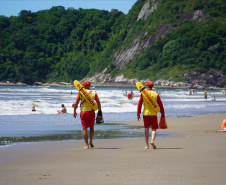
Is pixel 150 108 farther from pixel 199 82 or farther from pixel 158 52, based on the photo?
pixel 158 52

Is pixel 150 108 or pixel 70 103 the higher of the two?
pixel 150 108

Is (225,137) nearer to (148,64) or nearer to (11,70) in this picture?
(148,64)

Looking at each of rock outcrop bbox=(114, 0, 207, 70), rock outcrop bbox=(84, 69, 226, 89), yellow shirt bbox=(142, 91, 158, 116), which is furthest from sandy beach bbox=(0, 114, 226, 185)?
rock outcrop bbox=(114, 0, 207, 70)

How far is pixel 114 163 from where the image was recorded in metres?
8.18

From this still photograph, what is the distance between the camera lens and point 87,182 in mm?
6488

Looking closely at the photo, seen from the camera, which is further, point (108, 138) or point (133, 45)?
point (133, 45)

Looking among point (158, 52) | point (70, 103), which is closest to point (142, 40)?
point (158, 52)

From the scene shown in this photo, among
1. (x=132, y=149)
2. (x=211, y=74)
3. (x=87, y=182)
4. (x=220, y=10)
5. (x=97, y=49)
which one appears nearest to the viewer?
(x=87, y=182)

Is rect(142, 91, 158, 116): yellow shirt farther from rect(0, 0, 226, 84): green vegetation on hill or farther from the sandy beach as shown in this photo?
rect(0, 0, 226, 84): green vegetation on hill

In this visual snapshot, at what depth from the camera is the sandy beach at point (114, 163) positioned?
6656mm

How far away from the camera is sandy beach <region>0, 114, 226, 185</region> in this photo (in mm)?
6656

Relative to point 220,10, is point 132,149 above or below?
below

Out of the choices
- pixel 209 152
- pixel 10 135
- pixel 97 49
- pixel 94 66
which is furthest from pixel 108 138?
pixel 97 49

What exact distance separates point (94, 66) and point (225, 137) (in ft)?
536
